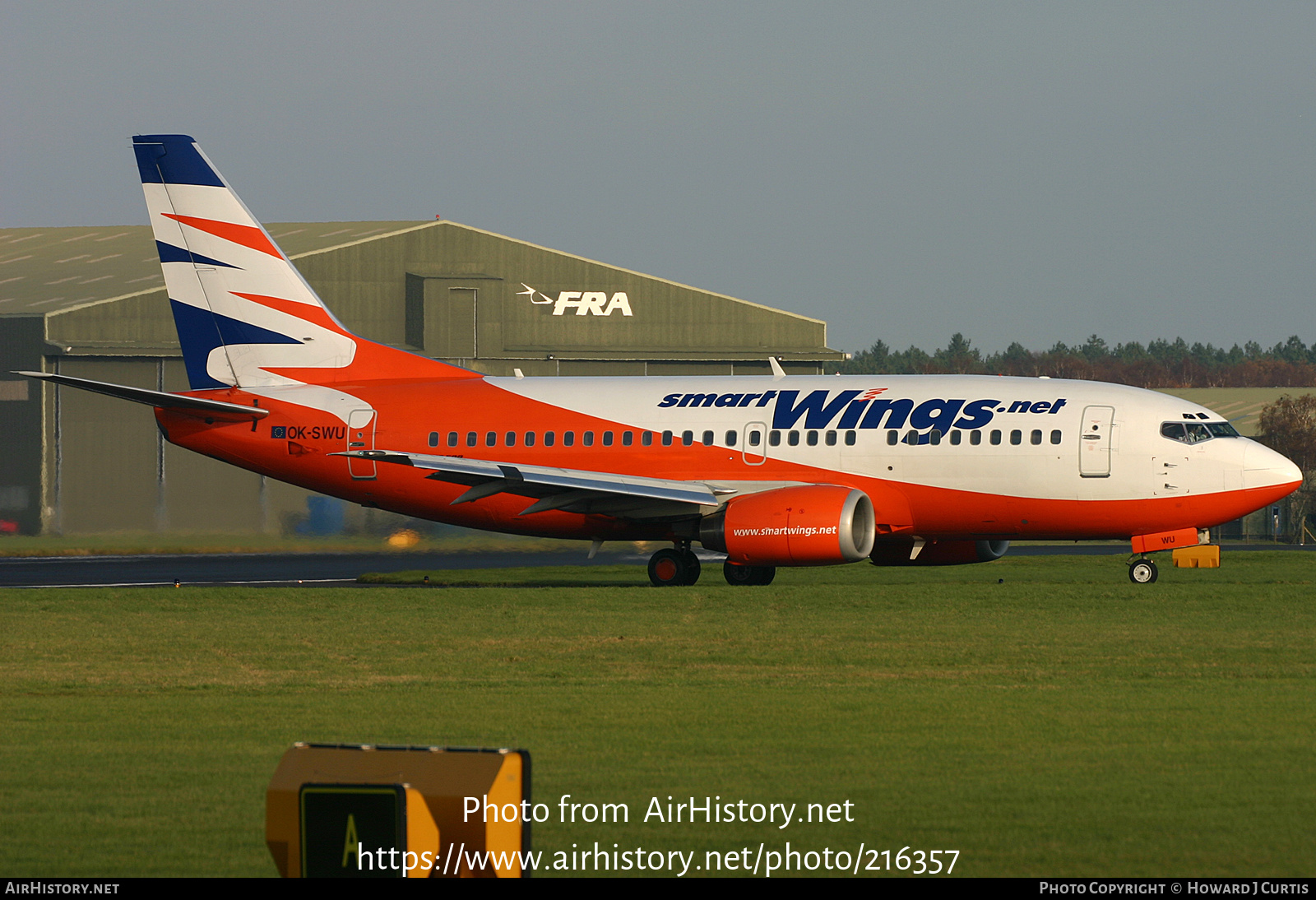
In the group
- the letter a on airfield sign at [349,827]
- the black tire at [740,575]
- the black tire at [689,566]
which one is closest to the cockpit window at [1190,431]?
the black tire at [740,575]

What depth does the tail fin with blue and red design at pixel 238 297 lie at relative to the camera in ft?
119

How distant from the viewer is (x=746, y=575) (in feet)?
108

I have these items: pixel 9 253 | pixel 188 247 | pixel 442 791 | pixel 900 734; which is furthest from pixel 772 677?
pixel 9 253

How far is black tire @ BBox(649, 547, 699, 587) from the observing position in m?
32.8

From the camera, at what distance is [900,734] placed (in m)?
13.8

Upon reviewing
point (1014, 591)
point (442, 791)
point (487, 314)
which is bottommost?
point (1014, 591)

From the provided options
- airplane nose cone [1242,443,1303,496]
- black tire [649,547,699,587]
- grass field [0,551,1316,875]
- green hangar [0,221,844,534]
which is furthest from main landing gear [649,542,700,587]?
green hangar [0,221,844,534]

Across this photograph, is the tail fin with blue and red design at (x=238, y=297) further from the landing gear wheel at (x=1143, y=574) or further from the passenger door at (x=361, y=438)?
the landing gear wheel at (x=1143, y=574)

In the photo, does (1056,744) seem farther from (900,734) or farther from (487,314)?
(487,314)

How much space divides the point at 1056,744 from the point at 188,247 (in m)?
28.0

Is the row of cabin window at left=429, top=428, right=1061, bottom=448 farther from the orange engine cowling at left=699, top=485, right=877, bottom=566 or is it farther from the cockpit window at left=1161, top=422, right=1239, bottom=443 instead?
the cockpit window at left=1161, top=422, right=1239, bottom=443

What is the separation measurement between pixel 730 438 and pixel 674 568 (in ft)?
9.31

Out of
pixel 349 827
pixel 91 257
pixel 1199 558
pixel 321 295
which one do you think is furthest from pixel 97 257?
pixel 349 827

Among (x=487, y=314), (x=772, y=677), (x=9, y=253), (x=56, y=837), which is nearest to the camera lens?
(x=56, y=837)
